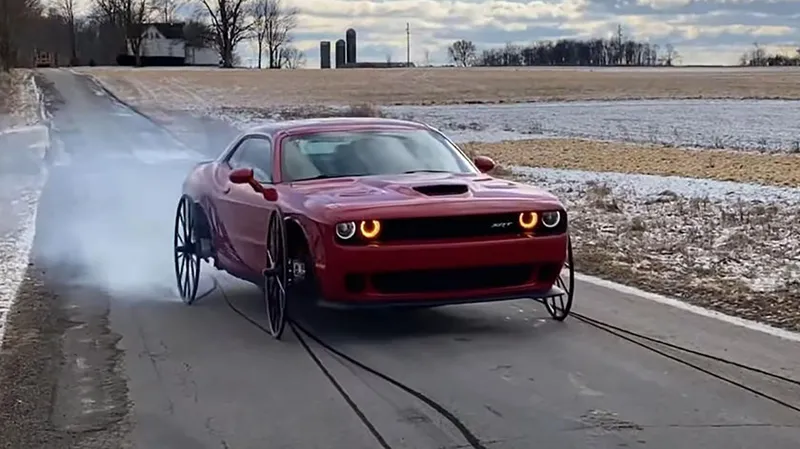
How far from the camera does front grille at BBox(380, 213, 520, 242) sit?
794cm

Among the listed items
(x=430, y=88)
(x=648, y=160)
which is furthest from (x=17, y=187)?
(x=430, y=88)

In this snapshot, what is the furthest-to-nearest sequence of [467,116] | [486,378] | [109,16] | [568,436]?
[109,16] → [467,116] → [486,378] → [568,436]

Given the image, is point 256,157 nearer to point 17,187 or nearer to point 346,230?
point 346,230

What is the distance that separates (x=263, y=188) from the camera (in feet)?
29.8

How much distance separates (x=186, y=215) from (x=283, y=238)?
2.75 meters

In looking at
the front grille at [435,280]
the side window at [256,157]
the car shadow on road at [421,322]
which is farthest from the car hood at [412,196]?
the car shadow on road at [421,322]

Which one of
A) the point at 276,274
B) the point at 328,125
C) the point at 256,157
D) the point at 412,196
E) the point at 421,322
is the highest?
the point at 328,125

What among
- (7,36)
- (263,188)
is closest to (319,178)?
(263,188)

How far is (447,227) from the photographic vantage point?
801 centimetres

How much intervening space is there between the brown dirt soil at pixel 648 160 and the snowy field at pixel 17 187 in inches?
352

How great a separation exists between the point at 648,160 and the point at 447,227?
54.4 ft

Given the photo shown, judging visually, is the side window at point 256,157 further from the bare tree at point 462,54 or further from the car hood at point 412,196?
the bare tree at point 462,54

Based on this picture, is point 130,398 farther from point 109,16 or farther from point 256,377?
point 109,16

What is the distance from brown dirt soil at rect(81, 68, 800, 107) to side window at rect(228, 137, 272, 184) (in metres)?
38.5
